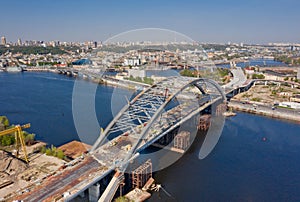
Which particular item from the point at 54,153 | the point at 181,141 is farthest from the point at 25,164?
the point at 181,141

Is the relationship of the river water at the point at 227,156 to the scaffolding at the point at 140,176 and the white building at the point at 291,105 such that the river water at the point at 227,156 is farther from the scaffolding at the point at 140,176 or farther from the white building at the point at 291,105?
the white building at the point at 291,105

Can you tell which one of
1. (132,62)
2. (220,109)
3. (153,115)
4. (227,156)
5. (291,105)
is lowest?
(227,156)

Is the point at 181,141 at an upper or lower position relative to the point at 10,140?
lower

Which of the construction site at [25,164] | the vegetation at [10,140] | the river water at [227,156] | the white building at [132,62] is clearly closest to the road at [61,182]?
the construction site at [25,164]

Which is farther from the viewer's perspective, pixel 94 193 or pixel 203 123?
pixel 203 123

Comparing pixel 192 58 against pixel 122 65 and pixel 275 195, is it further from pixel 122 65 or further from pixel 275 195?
pixel 275 195

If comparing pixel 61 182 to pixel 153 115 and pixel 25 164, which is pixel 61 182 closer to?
pixel 25 164

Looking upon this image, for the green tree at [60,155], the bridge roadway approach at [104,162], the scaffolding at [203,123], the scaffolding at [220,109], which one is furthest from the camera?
the scaffolding at [220,109]

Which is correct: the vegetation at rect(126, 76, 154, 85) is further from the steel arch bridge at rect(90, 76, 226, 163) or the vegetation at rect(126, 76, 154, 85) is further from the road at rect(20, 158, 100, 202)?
the road at rect(20, 158, 100, 202)
